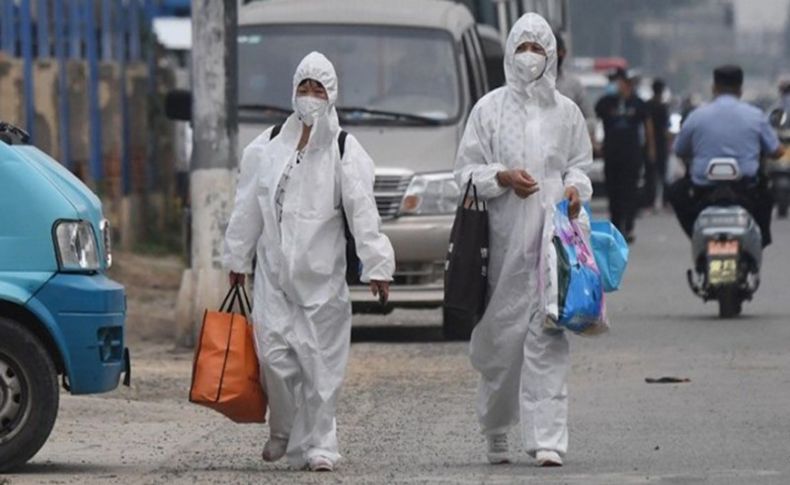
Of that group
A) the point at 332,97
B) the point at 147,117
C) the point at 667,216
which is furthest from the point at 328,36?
the point at 667,216

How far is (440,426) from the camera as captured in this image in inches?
487

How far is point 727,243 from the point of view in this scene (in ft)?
59.5

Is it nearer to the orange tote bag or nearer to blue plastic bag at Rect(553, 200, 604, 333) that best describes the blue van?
the orange tote bag

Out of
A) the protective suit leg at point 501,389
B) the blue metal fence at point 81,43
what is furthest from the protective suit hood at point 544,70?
the blue metal fence at point 81,43

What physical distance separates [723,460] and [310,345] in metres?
1.72

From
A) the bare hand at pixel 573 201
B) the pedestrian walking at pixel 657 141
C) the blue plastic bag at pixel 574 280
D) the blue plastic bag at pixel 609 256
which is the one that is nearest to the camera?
the blue plastic bag at pixel 574 280

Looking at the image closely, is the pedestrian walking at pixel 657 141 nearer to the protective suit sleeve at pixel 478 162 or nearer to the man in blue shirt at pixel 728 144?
the man in blue shirt at pixel 728 144

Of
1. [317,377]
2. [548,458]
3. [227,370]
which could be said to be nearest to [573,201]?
[548,458]

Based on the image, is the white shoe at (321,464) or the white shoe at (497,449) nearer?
the white shoe at (321,464)

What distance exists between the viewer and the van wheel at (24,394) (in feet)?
34.3

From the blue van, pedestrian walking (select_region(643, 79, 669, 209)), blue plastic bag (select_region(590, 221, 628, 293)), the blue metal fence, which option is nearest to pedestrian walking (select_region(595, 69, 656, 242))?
the blue metal fence

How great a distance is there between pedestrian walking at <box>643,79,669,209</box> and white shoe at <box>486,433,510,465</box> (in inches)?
977

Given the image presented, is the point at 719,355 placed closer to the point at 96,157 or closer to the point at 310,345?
the point at 310,345

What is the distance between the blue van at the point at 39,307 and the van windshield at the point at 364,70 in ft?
23.8
